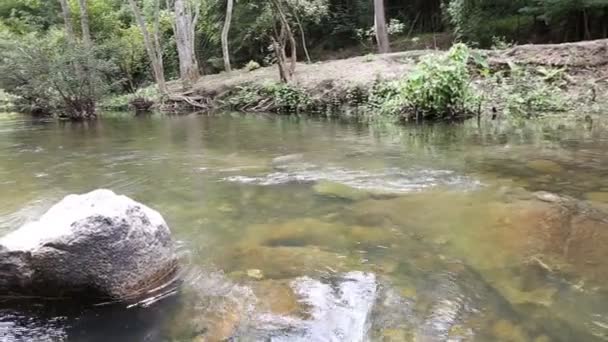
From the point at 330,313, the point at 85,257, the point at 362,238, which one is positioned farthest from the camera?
the point at 362,238

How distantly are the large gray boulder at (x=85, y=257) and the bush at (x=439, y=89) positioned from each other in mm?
8596

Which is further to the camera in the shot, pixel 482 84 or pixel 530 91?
pixel 482 84

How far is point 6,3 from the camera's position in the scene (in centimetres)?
3425

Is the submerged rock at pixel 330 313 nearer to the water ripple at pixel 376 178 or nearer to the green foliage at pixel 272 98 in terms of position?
the water ripple at pixel 376 178

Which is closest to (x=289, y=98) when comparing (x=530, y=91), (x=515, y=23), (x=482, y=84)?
(x=482, y=84)

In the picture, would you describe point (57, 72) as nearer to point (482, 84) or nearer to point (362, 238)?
point (482, 84)

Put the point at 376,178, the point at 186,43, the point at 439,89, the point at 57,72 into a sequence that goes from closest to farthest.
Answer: the point at 376,178
the point at 439,89
the point at 57,72
the point at 186,43

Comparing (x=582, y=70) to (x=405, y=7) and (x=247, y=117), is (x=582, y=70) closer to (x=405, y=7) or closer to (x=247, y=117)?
(x=247, y=117)

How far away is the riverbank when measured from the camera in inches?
485

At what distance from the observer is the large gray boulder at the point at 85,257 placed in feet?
10.9

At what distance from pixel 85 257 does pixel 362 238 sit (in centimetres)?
206

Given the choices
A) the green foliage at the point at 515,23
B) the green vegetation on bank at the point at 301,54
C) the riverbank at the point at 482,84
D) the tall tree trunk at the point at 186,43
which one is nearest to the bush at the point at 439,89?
the green vegetation on bank at the point at 301,54

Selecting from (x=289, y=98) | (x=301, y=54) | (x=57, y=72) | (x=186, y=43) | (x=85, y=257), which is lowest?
(x=85, y=257)

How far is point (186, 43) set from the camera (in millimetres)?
20891
